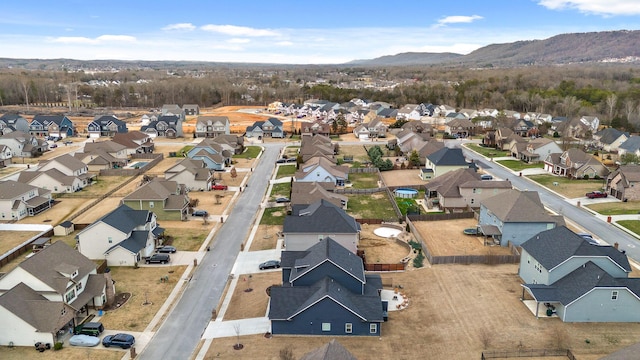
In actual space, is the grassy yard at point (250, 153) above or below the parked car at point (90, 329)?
above

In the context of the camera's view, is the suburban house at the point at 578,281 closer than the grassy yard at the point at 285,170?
Yes

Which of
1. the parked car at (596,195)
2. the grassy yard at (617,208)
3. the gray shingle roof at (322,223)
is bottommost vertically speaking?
the grassy yard at (617,208)

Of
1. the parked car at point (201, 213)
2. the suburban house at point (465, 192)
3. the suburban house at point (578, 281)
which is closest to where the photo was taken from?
the suburban house at point (578, 281)

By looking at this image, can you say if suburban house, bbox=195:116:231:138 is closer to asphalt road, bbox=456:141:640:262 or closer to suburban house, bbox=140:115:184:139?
suburban house, bbox=140:115:184:139

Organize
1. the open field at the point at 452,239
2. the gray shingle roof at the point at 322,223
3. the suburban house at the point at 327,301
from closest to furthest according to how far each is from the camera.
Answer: the suburban house at the point at 327,301, the gray shingle roof at the point at 322,223, the open field at the point at 452,239

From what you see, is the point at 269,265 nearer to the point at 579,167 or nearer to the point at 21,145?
the point at 579,167

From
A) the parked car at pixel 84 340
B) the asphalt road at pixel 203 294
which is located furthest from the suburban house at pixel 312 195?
the parked car at pixel 84 340

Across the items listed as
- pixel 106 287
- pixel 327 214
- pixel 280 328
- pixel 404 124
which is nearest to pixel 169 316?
pixel 106 287

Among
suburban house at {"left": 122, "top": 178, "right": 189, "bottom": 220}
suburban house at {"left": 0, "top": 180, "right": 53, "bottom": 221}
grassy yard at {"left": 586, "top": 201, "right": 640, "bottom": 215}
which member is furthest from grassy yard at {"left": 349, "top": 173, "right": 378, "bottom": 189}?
suburban house at {"left": 0, "top": 180, "right": 53, "bottom": 221}

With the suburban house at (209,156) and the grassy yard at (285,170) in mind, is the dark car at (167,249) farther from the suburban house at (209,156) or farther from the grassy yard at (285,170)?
the suburban house at (209,156)
